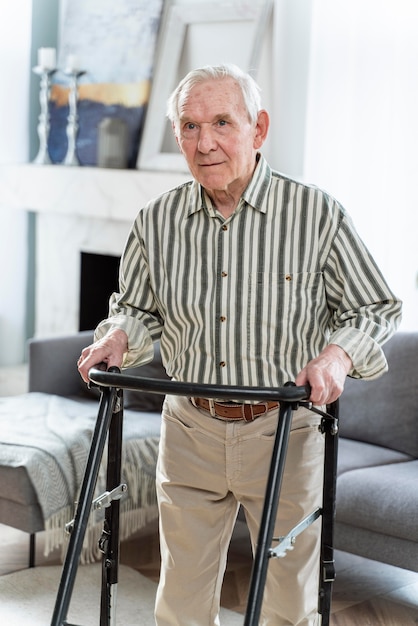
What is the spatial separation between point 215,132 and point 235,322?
1.15 feet

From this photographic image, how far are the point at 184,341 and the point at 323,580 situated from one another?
1.71ft

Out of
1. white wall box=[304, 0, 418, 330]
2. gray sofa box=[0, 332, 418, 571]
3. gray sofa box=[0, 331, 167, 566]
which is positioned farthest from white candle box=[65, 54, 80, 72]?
gray sofa box=[0, 331, 167, 566]

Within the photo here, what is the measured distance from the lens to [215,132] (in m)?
1.88

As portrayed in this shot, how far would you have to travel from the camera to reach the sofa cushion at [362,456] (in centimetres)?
333

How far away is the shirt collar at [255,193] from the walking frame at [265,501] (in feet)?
1.23

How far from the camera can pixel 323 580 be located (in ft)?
6.46

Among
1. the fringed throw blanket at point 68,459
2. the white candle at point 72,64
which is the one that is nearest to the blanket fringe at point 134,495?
the fringed throw blanket at point 68,459

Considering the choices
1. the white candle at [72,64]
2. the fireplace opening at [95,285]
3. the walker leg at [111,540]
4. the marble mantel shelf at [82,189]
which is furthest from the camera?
the fireplace opening at [95,285]

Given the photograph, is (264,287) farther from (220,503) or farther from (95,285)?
(95,285)

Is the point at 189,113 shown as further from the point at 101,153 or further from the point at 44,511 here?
the point at 101,153

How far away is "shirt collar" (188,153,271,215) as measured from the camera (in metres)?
1.95

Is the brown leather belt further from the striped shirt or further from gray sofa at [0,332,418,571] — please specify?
gray sofa at [0,332,418,571]

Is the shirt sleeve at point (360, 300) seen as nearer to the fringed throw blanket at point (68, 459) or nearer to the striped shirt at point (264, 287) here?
the striped shirt at point (264, 287)

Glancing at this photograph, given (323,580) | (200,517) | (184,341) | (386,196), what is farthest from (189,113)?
(386,196)
